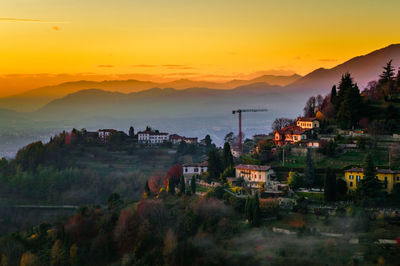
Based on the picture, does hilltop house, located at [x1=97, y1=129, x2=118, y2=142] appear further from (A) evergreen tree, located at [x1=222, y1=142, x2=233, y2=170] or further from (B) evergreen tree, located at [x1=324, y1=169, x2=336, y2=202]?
(B) evergreen tree, located at [x1=324, y1=169, x2=336, y2=202]

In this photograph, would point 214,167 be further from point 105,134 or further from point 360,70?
point 360,70

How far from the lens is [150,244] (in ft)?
115

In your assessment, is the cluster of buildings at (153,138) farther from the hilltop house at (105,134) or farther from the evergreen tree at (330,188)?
the evergreen tree at (330,188)

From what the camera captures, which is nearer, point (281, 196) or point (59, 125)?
point (281, 196)

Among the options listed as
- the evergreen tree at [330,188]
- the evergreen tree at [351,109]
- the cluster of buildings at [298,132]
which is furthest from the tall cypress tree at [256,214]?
the evergreen tree at [351,109]

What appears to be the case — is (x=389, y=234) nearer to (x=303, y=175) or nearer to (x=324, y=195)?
(x=324, y=195)

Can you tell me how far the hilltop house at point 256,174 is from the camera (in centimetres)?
4034

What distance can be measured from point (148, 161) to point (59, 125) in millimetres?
96743

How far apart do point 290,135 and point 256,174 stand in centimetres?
866

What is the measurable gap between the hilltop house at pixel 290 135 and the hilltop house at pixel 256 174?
6.54 meters

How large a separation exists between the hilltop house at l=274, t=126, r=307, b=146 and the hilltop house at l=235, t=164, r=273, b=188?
6.54m

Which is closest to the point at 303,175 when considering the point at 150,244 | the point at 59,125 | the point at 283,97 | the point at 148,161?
the point at 150,244

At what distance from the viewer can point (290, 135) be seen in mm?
47812

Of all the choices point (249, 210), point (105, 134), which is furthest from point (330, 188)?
point (105, 134)
